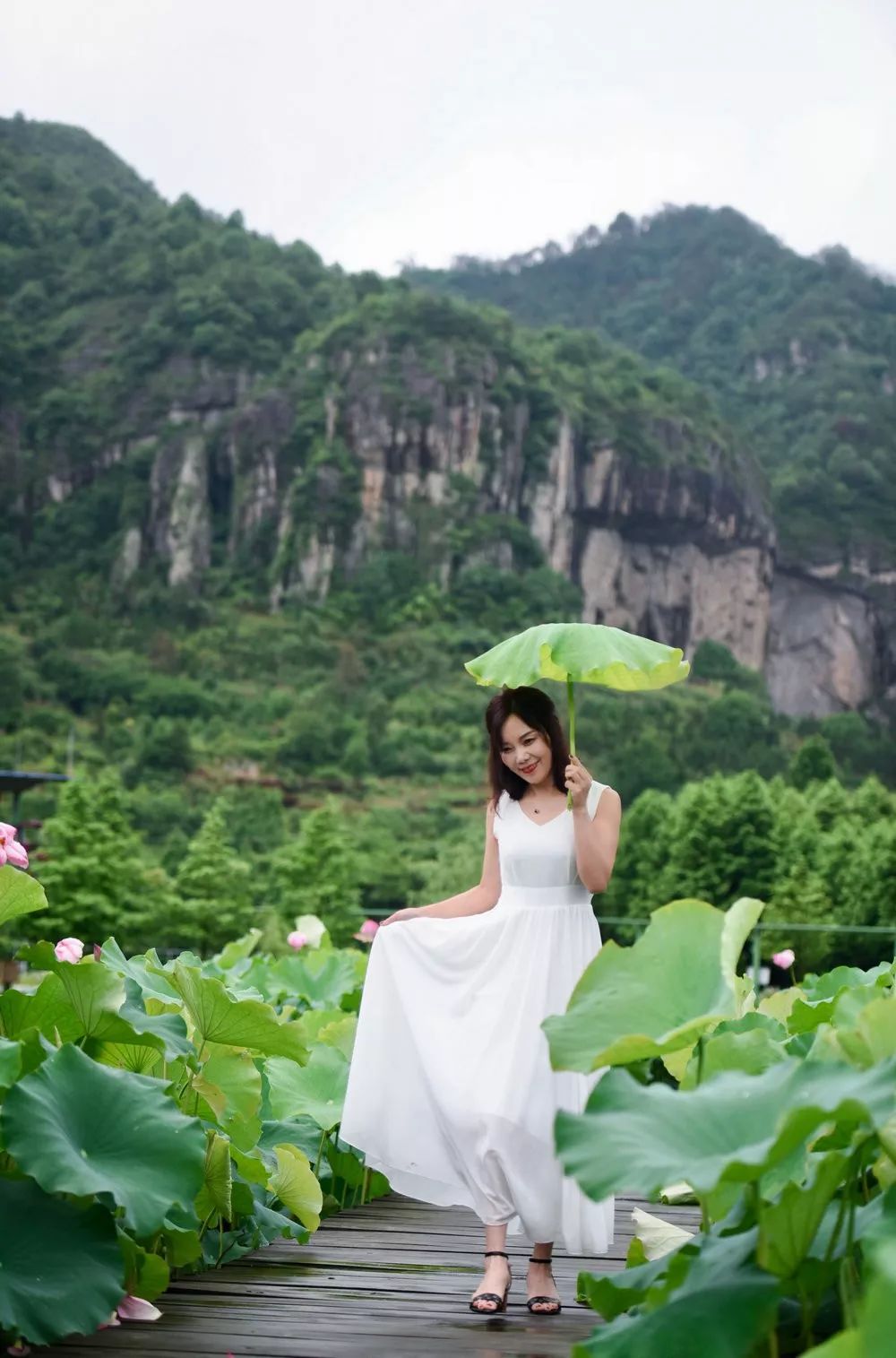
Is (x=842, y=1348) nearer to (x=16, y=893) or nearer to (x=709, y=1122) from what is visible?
(x=709, y=1122)

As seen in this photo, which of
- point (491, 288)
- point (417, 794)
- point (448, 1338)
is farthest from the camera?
point (491, 288)

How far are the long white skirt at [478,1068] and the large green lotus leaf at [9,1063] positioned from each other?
0.83 m

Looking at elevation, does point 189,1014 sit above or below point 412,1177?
above

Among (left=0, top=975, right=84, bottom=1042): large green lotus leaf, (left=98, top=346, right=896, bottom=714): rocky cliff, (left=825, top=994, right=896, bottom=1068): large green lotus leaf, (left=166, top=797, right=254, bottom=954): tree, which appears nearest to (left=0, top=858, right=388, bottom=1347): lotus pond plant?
(left=0, top=975, right=84, bottom=1042): large green lotus leaf

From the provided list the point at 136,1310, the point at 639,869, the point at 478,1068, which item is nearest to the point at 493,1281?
the point at 478,1068

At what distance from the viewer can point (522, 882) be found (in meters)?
2.67

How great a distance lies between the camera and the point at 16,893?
221cm

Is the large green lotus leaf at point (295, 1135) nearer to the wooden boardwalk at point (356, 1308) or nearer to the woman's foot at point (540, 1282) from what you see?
the wooden boardwalk at point (356, 1308)

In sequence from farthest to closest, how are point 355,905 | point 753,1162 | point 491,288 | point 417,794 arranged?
1. point 491,288
2. point 417,794
3. point 355,905
4. point 753,1162

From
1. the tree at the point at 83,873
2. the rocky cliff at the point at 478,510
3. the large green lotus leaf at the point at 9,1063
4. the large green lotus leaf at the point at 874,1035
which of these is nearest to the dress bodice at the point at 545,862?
the large green lotus leaf at the point at 9,1063

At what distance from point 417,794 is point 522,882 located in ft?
197

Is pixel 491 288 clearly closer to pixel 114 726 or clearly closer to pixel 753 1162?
pixel 114 726

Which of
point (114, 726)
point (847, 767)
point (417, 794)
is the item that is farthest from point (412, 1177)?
point (847, 767)

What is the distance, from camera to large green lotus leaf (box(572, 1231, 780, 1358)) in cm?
143
